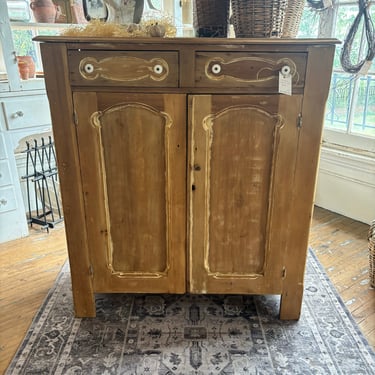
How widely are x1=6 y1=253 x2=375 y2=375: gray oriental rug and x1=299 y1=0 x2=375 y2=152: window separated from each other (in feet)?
3.87

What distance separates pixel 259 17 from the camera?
1.28m

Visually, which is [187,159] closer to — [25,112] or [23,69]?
[25,112]

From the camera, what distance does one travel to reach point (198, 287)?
1563 mm

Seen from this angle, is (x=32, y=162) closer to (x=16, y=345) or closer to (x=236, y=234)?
(x=16, y=345)

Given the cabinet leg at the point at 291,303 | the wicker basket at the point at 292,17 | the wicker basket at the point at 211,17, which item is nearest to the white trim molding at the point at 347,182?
the cabinet leg at the point at 291,303

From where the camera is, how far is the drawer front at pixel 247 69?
4.07 feet

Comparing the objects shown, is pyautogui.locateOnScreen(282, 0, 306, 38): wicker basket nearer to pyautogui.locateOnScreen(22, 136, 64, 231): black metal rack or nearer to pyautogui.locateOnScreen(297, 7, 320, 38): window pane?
pyautogui.locateOnScreen(297, 7, 320, 38): window pane

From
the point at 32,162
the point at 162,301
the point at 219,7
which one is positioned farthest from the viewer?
the point at 32,162

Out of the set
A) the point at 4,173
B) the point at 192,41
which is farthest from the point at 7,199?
the point at 192,41

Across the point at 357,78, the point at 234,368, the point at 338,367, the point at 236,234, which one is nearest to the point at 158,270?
the point at 236,234

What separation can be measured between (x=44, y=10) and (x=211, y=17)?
1223 mm

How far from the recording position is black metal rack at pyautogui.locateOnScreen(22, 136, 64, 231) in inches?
96.4

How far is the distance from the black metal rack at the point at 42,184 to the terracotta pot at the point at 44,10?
2.48 feet

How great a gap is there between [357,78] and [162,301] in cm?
182
